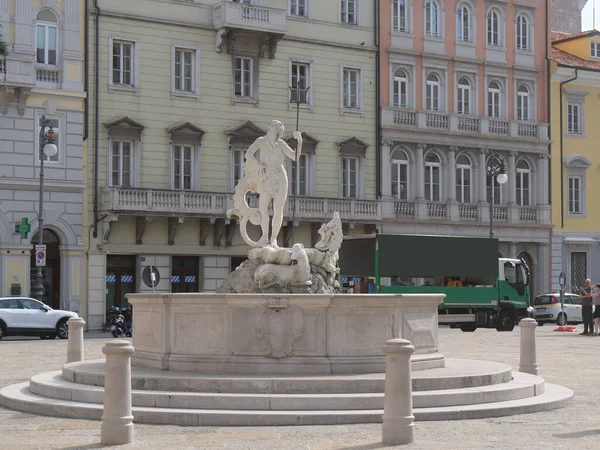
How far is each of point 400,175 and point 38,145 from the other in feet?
50.2

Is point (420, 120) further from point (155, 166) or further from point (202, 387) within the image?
point (202, 387)

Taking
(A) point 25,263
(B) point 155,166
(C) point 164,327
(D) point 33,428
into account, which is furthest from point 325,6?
(D) point 33,428

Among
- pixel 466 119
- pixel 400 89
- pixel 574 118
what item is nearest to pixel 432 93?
pixel 400 89

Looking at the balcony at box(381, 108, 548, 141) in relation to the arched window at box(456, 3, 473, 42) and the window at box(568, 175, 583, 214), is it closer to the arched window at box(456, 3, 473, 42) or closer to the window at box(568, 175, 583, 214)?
the window at box(568, 175, 583, 214)

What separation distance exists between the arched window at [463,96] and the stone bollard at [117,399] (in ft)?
124

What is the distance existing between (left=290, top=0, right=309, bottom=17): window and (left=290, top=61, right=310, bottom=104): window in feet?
6.25

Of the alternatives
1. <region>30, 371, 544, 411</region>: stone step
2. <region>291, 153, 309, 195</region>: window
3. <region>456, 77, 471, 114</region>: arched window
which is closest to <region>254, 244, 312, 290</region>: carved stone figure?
<region>30, 371, 544, 411</region>: stone step

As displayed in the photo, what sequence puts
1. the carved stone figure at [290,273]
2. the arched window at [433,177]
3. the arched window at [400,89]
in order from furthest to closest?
the arched window at [433,177] < the arched window at [400,89] < the carved stone figure at [290,273]

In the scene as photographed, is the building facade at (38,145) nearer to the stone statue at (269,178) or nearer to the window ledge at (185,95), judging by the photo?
the window ledge at (185,95)

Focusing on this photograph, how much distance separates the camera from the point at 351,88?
152 feet

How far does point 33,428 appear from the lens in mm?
13531

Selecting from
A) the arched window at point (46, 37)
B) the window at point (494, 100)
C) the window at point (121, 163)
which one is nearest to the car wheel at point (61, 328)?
the window at point (121, 163)

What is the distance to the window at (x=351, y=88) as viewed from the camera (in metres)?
46.2

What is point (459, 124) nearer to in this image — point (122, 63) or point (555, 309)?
point (555, 309)
